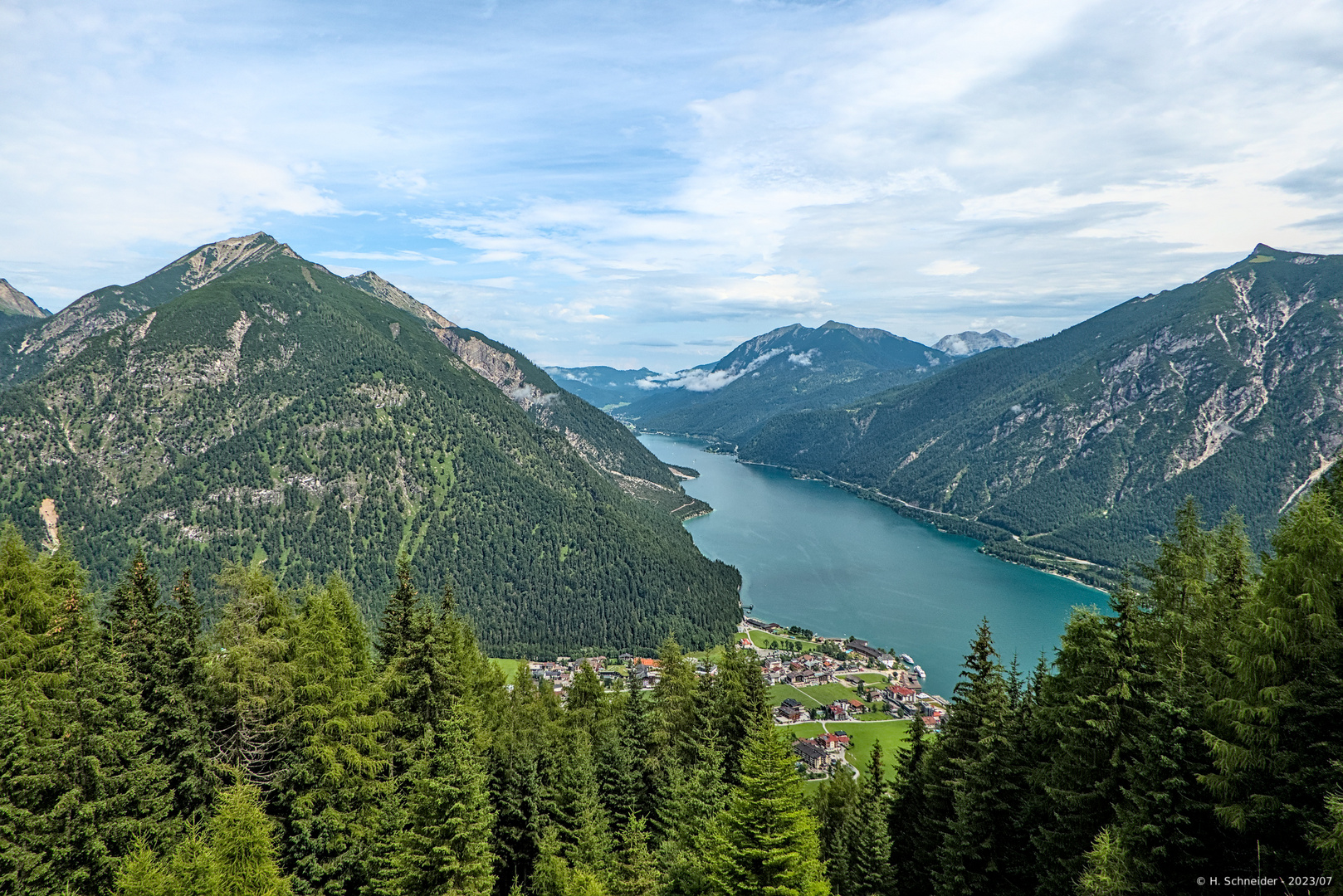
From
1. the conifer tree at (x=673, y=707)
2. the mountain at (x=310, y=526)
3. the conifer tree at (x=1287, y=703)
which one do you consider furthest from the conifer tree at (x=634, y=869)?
the mountain at (x=310, y=526)

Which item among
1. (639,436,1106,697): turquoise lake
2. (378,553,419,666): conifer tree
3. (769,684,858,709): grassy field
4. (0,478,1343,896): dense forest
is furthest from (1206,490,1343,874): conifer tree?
(639,436,1106,697): turquoise lake

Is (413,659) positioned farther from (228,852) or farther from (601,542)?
(601,542)

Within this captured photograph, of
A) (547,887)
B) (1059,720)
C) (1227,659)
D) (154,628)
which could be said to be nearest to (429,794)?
(547,887)

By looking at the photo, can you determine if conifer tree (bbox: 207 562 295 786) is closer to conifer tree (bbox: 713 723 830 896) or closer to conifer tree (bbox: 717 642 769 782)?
conifer tree (bbox: 713 723 830 896)

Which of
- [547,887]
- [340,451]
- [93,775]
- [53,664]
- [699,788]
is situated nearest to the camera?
[93,775]

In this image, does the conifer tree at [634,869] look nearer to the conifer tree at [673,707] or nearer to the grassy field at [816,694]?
the conifer tree at [673,707]
